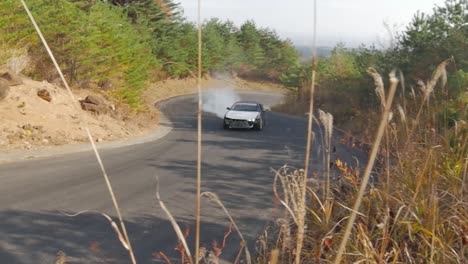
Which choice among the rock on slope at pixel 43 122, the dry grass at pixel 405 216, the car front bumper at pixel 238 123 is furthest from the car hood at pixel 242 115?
the dry grass at pixel 405 216

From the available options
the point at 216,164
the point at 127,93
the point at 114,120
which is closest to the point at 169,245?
the point at 216,164

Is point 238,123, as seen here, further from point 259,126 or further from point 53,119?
point 53,119

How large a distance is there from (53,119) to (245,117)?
352 inches

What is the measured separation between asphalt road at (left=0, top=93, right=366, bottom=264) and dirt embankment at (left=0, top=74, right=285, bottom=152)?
1.85 metres

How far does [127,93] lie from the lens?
2322 cm

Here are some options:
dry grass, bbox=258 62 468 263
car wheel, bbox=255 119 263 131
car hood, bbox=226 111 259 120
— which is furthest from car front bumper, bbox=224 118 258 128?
dry grass, bbox=258 62 468 263

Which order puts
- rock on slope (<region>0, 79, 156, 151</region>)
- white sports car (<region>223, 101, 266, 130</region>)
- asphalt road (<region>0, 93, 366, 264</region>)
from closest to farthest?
asphalt road (<region>0, 93, 366, 264</region>) → rock on slope (<region>0, 79, 156, 151</region>) → white sports car (<region>223, 101, 266, 130</region>)

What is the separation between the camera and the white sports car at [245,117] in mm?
22297

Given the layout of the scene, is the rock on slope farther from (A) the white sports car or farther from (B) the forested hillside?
(A) the white sports car

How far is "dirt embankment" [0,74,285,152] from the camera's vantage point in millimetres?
14555

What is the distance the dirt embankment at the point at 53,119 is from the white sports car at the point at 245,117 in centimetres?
356

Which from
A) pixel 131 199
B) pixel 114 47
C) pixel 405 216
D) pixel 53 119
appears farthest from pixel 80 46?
pixel 405 216

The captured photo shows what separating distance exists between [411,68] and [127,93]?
46.6 ft

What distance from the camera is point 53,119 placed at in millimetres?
16641
